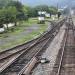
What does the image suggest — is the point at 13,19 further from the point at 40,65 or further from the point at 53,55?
the point at 40,65

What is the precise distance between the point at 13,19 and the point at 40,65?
39068 millimetres

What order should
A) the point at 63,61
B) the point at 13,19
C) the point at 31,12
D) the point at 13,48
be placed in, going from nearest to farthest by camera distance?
the point at 63,61 < the point at 13,48 < the point at 13,19 < the point at 31,12

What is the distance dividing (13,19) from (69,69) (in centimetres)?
4085

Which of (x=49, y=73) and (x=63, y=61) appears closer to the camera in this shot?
(x=49, y=73)

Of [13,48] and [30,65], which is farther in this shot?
[13,48]

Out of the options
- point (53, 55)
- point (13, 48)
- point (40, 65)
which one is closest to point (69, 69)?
point (40, 65)

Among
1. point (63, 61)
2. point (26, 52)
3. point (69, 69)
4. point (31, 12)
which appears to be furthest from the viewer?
point (31, 12)

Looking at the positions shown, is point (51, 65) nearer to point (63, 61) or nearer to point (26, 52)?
point (63, 61)

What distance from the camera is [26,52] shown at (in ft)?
91.0

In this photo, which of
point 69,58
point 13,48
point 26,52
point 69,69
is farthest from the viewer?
point 13,48

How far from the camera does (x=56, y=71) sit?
18.8m

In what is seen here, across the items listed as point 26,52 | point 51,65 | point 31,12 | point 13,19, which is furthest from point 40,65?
point 31,12

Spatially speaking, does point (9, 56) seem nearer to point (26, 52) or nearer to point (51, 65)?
point (26, 52)

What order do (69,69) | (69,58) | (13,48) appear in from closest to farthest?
(69,69) < (69,58) < (13,48)
